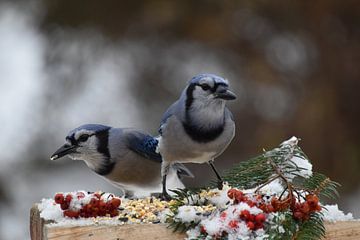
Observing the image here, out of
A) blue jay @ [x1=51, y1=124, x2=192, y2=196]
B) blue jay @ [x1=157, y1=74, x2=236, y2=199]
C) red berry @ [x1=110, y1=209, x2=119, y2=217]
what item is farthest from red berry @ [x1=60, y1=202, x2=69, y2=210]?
blue jay @ [x1=51, y1=124, x2=192, y2=196]

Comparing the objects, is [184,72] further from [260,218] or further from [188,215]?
[260,218]

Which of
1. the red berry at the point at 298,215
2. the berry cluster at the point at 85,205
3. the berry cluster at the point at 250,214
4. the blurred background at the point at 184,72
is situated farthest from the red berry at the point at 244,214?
the blurred background at the point at 184,72

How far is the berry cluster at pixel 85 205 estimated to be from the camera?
229cm

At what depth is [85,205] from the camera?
2.31 m

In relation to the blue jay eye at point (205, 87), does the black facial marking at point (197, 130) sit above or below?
below

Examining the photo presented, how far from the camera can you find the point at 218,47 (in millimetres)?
4914

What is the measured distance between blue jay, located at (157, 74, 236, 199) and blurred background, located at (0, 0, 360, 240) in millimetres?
2259

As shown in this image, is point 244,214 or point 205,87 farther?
point 205,87

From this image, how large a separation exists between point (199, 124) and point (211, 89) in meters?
0.11

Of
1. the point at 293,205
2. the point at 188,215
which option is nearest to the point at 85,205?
the point at 188,215

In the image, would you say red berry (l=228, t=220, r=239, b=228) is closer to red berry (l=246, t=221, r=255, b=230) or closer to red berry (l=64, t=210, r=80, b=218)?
red berry (l=246, t=221, r=255, b=230)

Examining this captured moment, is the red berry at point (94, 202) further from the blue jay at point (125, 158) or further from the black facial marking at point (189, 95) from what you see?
the blue jay at point (125, 158)

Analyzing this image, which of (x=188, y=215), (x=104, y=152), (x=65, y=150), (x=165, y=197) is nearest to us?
(x=188, y=215)

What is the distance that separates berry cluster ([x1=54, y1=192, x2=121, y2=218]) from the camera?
2291mm
